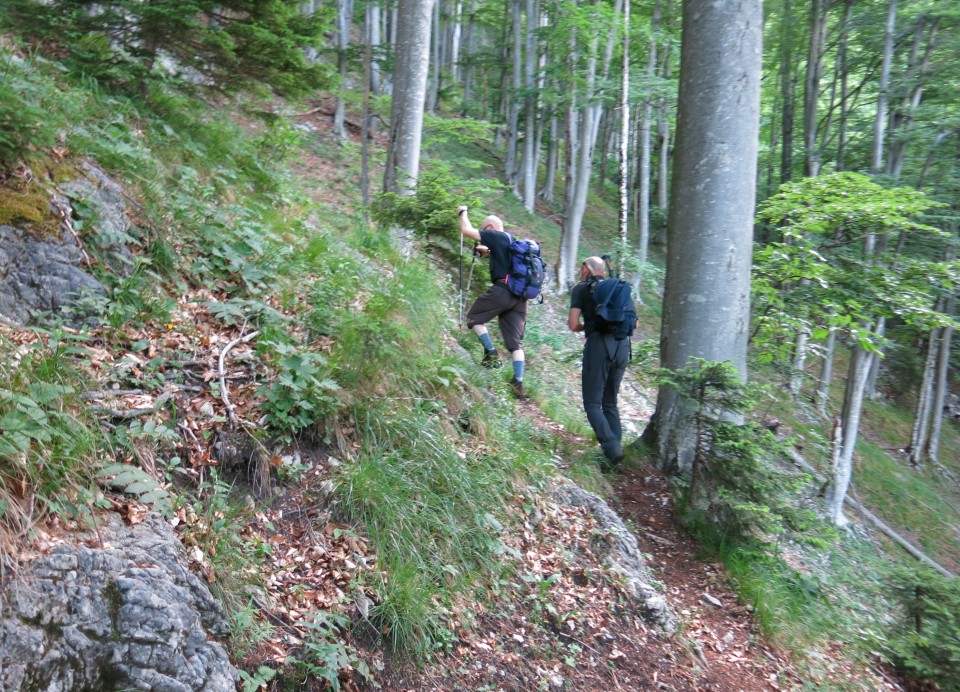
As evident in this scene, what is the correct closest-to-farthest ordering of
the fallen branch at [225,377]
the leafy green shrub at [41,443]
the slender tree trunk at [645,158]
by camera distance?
1. the leafy green shrub at [41,443]
2. the fallen branch at [225,377]
3. the slender tree trunk at [645,158]

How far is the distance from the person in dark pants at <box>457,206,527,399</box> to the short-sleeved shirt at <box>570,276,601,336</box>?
0.86m

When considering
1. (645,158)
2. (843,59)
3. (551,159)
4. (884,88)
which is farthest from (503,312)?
(551,159)

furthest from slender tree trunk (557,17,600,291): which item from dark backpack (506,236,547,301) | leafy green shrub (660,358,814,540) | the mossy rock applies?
the mossy rock

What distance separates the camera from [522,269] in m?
6.75

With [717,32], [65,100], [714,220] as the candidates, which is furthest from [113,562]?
[717,32]

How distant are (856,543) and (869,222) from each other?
5632mm

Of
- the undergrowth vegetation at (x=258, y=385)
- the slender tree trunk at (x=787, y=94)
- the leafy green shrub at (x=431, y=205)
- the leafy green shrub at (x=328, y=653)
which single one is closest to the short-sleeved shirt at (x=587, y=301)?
the undergrowth vegetation at (x=258, y=385)

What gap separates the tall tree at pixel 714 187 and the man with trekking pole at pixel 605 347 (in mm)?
508

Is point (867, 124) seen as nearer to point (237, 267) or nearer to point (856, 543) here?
point (856, 543)

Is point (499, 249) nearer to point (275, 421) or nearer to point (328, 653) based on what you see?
point (275, 421)

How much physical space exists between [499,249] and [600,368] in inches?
73.5

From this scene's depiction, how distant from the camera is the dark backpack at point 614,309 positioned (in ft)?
19.2

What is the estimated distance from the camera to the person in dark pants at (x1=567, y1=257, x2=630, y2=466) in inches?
234

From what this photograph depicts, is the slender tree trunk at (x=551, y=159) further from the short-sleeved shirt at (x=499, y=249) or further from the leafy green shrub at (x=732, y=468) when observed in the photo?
the leafy green shrub at (x=732, y=468)
